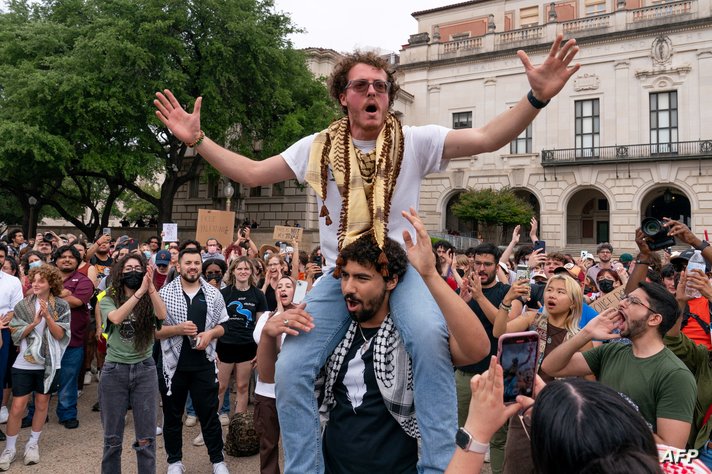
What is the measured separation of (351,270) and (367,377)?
0.55m

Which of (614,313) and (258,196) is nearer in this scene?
(614,313)

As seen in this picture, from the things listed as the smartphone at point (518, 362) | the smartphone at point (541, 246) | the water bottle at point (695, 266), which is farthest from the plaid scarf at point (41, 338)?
the water bottle at point (695, 266)

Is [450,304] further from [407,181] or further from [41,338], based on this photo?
[41,338]

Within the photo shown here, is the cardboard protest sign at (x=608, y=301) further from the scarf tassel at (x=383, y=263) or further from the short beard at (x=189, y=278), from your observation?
the short beard at (x=189, y=278)

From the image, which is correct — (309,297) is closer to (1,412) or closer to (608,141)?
(1,412)

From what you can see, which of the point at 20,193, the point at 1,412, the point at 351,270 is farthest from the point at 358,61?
the point at 20,193

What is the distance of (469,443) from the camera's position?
185cm

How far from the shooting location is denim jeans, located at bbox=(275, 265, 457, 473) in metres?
2.41

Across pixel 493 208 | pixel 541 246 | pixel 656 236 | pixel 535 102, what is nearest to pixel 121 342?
pixel 535 102

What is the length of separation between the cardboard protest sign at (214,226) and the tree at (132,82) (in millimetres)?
11205

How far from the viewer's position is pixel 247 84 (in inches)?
998

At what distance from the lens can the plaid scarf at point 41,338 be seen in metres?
6.20

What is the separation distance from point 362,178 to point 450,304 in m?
0.85

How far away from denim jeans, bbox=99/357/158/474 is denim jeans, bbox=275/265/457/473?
3.20m
